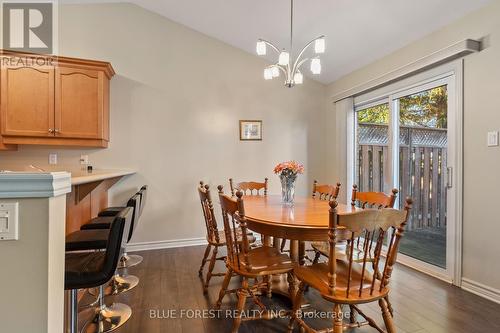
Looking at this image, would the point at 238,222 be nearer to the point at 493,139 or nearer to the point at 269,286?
the point at 269,286

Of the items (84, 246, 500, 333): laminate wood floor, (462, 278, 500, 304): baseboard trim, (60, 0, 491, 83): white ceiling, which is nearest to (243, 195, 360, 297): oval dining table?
(84, 246, 500, 333): laminate wood floor

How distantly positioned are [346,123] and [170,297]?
123 inches

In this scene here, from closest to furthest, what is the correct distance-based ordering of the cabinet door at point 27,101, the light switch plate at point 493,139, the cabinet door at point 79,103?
the light switch plate at point 493,139 → the cabinet door at point 27,101 → the cabinet door at point 79,103

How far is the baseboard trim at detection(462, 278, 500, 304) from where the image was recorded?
2.21 metres

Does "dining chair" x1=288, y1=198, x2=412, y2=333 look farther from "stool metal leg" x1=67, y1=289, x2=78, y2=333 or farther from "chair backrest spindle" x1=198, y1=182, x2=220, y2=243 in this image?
"stool metal leg" x1=67, y1=289, x2=78, y2=333

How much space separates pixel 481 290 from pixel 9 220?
3159 millimetres

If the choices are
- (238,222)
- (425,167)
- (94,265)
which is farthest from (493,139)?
(94,265)

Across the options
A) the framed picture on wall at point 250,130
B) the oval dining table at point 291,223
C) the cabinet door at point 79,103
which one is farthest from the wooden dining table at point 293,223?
the cabinet door at point 79,103

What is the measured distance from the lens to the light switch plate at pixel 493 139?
221 centimetres

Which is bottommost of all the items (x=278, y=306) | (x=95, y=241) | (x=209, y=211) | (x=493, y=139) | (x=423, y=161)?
(x=278, y=306)

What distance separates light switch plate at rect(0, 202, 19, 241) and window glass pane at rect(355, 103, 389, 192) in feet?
11.4

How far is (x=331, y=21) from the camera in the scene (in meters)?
3.00

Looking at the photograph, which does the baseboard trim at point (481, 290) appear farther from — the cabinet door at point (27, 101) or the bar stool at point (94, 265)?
the cabinet door at point (27, 101)

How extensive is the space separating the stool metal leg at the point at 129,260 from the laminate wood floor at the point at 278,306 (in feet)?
0.41
